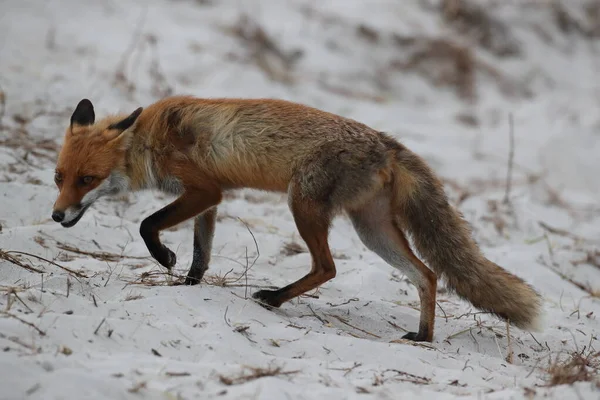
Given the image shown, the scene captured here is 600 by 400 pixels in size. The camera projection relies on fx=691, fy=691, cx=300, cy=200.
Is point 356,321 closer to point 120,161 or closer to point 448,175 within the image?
point 120,161

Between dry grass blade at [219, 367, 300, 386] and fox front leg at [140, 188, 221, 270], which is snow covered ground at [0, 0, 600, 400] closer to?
dry grass blade at [219, 367, 300, 386]

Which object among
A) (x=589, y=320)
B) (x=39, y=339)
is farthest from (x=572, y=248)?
(x=39, y=339)

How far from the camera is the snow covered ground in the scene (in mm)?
3371

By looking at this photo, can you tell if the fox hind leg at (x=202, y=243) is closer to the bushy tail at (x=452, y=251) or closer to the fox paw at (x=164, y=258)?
the fox paw at (x=164, y=258)

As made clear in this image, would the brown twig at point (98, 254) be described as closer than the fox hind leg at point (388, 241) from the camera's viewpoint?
No

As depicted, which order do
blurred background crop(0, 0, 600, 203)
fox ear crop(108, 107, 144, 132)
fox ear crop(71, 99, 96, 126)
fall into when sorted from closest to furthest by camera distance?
fox ear crop(108, 107, 144, 132) → fox ear crop(71, 99, 96, 126) → blurred background crop(0, 0, 600, 203)

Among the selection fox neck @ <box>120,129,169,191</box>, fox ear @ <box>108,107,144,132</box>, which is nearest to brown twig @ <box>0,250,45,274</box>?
fox neck @ <box>120,129,169,191</box>

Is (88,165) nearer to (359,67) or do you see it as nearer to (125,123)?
(125,123)

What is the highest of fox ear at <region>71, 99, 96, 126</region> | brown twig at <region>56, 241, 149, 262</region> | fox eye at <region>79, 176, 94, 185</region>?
fox ear at <region>71, 99, 96, 126</region>

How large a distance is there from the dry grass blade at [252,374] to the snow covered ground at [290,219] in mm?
15

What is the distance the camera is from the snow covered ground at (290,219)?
11.1 feet

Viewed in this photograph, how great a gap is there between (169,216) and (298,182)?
35.6 inches

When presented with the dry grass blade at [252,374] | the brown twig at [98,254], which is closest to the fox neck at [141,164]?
the brown twig at [98,254]

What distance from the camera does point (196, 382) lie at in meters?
3.10
